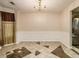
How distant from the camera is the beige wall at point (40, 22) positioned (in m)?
7.95

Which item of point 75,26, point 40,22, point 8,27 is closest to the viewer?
point 75,26

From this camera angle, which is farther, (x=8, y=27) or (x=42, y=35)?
(x=42, y=35)

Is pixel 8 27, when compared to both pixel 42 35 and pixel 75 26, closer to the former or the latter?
pixel 42 35

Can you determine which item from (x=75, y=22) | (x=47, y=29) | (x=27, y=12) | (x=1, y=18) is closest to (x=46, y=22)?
(x=47, y=29)

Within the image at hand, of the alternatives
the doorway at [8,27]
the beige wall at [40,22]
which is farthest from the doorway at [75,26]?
the doorway at [8,27]

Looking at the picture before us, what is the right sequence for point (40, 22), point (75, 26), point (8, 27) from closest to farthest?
point (75, 26) < point (8, 27) < point (40, 22)

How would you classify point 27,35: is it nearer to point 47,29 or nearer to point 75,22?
point 47,29

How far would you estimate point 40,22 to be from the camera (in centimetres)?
802

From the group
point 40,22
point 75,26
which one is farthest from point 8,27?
point 75,26

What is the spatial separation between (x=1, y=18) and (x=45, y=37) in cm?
362

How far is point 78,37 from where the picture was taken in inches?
229

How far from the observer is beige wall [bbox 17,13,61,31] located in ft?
26.1

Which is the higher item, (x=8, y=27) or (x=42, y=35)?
(x=8, y=27)

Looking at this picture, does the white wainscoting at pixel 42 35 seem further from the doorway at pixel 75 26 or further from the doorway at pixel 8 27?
the doorway at pixel 75 26
